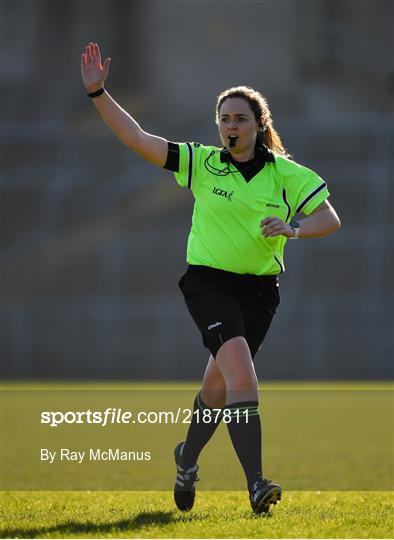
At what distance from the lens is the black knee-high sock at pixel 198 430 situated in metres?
5.77

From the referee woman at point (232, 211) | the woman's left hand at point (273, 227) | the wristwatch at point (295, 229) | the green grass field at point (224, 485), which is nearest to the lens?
the green grass field at point (224, 485)

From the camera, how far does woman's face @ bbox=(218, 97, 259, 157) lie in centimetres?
552

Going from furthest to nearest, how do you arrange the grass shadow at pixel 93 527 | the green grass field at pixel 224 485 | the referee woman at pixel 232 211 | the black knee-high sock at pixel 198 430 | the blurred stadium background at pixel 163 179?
the blurred stadium background at pixel 163 179 < the black knee-high sock at pixel 198 430 < the referee woman at pixel 232 211 < the green grass field at pixel 224 485 < the grass shadow at pixel 93 527

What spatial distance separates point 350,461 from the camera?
8656 mm

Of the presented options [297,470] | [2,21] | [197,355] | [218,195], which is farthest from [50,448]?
[2,21]

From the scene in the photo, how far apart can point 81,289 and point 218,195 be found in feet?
73.9

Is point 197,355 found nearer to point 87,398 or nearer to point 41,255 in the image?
point 41,255

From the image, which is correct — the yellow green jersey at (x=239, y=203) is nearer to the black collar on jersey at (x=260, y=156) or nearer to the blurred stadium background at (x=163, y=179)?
the black collar on jersey at (x=260, y=156)

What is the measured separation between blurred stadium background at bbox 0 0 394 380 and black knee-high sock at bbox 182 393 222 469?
18480 mm

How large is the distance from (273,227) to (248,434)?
1024mm

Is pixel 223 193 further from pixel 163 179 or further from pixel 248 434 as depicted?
pixel 163 179

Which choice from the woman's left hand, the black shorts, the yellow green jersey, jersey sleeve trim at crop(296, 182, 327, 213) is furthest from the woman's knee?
jersey sleeve trim at crop(296, 182, 327, 213)

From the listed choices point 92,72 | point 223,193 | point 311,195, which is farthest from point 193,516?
point 92,72

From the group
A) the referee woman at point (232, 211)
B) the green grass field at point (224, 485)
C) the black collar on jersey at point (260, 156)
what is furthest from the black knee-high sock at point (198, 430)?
the black collar on jersey at point (260, 156)
